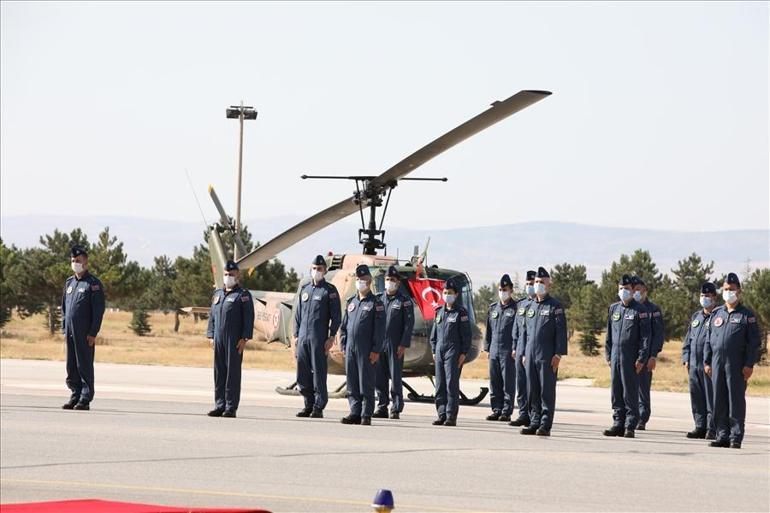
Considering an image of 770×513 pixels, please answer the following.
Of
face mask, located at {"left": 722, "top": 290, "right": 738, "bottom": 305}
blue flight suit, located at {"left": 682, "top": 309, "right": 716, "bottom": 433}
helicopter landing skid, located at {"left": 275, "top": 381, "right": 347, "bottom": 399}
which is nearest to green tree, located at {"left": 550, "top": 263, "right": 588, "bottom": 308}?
helicopter landing skid, located at {"left": 275, "top": 381, "right": 347, "bottom": 399}

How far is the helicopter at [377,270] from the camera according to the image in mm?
15673

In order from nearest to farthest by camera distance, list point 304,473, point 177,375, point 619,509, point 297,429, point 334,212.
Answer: point 619,509, point 304,473, point 297,429, point 334,212, point 177,375

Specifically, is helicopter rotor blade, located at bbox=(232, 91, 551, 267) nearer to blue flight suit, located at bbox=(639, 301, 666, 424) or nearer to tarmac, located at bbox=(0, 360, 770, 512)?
tarmac, located at bbox=(0, 360, 770, 512)

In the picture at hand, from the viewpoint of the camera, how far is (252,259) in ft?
61.2

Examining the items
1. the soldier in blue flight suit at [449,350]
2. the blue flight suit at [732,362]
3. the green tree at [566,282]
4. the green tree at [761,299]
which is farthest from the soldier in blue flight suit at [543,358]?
the green tree at [566,282]

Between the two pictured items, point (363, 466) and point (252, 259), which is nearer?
point (363, 466)

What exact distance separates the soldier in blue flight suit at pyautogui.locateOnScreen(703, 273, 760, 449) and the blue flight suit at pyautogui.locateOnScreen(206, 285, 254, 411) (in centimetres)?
549

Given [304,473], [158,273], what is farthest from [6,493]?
[158,273]

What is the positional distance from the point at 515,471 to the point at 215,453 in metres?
2.88

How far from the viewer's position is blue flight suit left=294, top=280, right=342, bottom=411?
16.0 metres

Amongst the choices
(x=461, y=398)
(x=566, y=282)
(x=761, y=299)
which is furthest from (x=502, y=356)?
(x=566, y=282)

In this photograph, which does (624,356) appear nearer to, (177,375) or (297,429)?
(297,429)

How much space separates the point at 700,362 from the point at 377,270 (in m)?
5.15

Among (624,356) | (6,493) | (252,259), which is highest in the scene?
(252,259)
